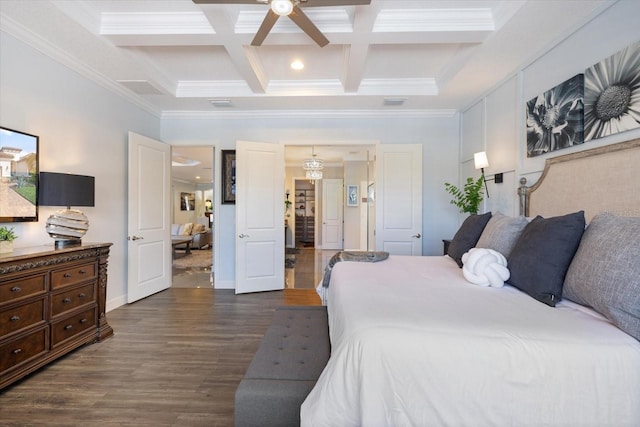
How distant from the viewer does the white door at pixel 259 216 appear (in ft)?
13.6

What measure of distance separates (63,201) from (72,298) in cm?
83

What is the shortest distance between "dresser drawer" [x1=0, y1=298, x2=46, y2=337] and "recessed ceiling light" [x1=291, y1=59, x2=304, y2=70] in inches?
124

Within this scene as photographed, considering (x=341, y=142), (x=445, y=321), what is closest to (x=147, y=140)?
(x=341, y=142)

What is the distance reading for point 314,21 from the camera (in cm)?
249

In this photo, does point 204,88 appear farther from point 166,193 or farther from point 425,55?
point 425,55

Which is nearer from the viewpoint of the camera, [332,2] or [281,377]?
[281,377]

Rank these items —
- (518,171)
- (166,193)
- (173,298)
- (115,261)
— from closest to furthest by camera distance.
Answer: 1. (518,171)
2. (115,261)
3. (173,298)
4. (166,193)

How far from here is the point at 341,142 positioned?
175 inches

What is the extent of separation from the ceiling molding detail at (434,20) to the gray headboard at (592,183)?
51.2 inches

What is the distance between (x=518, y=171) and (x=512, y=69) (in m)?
1.07

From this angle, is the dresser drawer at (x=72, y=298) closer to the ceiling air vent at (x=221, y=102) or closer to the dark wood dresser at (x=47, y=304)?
the dark wood dresser at (x=47, y=304)

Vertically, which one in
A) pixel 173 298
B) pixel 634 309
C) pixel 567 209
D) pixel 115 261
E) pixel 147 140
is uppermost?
pixel 147 140

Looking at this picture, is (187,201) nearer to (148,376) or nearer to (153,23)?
(153,23)

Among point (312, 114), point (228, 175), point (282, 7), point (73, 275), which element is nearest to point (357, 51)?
point (282, 7)
